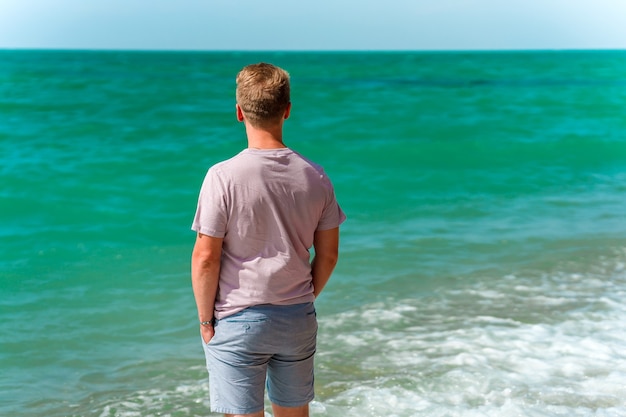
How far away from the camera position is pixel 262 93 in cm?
250

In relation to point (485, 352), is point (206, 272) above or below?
above

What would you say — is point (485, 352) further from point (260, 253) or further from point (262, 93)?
point (262, 93)

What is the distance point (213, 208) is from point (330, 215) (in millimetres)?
443

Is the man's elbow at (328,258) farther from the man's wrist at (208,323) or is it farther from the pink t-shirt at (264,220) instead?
the man's wrist at (208,323)

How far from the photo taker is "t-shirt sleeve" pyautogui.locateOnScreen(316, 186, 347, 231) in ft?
8.87

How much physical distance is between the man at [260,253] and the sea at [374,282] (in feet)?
6.05

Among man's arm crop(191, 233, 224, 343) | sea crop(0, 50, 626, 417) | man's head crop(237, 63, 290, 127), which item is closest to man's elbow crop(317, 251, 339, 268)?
man's arm crop(191, 233, 224, 343)

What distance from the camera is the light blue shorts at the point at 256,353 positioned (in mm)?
2660

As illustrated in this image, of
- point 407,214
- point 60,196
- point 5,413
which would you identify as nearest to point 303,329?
point 5,413

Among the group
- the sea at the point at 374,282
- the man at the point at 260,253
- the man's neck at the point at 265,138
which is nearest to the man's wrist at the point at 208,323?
the man at the point at 260,253

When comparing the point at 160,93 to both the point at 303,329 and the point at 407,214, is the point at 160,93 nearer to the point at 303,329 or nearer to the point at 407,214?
the point at 407,214

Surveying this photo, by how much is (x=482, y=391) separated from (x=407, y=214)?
7195mm

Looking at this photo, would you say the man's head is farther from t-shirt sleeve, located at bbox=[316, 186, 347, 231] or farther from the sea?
the sea

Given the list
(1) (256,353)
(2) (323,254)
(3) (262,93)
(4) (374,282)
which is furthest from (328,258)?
(4) (374,282)
